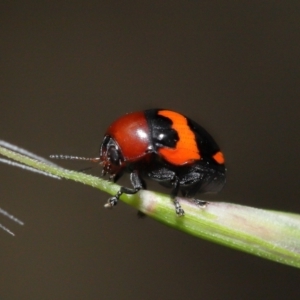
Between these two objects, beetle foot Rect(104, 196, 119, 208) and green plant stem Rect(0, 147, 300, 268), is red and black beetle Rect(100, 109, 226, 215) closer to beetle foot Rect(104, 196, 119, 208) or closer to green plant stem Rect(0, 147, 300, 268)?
beetle foot Rect(104, 196, 119, 208)

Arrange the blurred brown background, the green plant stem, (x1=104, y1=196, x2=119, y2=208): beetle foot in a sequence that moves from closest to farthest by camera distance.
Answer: the green plant stem < (x1=104, y1=196, x2=119, y2=208): beetle foot < the blurred brown background

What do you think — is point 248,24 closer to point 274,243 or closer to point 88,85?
point 88,85

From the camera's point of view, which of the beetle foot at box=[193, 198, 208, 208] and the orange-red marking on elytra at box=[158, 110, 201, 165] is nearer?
the beetle foot at box=[193, 198, 208, 208]

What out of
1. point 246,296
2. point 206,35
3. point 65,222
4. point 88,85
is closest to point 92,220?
point 65,222

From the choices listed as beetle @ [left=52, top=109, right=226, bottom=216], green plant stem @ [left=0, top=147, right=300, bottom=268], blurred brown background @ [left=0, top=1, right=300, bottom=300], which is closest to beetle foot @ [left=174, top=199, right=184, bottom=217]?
green plant stem @ [left=0, top=147, right=300, bottom=268]

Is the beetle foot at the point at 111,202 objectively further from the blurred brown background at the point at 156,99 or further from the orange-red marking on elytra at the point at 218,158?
the blurred brown background at the point at 156,99

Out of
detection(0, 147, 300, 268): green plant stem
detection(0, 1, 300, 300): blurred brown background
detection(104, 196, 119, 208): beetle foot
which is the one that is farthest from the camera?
detection(0, 1, 300, 300): blurred brown background
